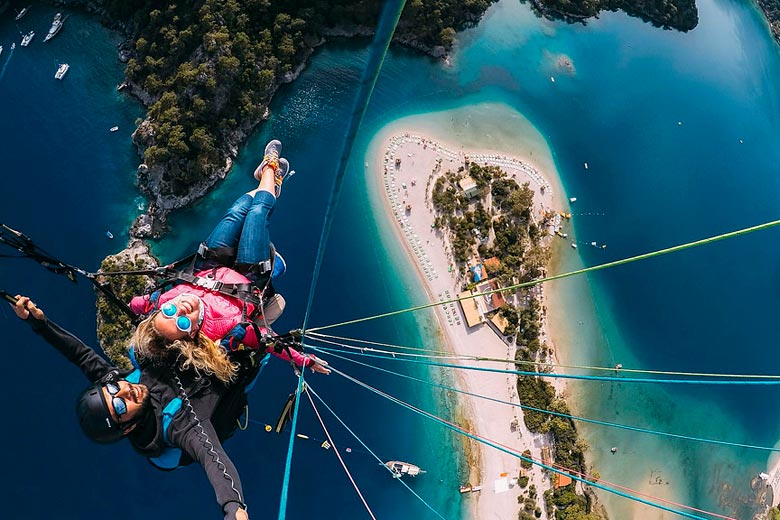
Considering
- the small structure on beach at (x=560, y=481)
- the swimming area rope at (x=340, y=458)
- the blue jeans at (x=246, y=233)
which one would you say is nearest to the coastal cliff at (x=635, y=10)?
the blue jeans at (x=246, y=233)

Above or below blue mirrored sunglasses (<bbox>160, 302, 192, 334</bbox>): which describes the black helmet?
below

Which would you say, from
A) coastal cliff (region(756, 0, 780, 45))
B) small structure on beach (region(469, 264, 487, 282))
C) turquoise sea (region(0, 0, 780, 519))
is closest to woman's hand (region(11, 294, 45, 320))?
turquoise sea (region(0, 0, 780, 519))

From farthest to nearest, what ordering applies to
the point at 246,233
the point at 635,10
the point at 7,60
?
1. the point at 635,10
2. the point at 7,60
3. the point at 246,233

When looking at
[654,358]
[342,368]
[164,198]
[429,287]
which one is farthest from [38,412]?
[654,358]

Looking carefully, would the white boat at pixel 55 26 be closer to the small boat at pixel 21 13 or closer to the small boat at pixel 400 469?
the small boat at pixel 21 13

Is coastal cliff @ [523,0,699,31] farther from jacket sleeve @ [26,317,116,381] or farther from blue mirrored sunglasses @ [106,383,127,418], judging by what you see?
blue mirrored sunglasses @ [106,383,127,418]

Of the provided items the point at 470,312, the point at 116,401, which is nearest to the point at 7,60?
the point at 116,401

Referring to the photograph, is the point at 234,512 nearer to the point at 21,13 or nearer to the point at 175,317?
the point at 175,317
